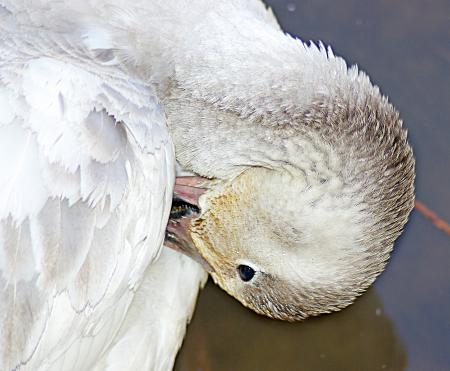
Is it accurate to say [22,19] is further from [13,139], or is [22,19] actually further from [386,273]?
[386,273]

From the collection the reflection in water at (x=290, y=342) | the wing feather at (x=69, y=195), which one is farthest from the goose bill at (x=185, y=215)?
the reflection in water at (x=290, y=342)

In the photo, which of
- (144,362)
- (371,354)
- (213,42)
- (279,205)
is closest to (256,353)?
(371,354)

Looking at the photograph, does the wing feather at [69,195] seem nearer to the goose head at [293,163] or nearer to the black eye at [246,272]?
the goose head at [293,163]

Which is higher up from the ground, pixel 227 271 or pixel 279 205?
pixel 279 205

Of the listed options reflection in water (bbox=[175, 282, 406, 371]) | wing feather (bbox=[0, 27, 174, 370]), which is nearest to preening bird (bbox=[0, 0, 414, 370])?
wing feather (bbox=[0, 27, 174, 370])

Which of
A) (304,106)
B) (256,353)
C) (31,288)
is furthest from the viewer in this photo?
(256,353)

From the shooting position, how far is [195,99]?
295cm

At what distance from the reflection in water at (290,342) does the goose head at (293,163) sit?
0.86 metres

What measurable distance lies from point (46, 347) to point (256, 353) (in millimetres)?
1479

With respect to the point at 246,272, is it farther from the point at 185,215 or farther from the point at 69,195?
the point at 69,195

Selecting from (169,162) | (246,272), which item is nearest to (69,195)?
(169,162)

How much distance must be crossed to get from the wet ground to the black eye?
2.84 ft

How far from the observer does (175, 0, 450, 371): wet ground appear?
3.95 m

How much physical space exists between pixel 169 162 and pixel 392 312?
1.46 meters
